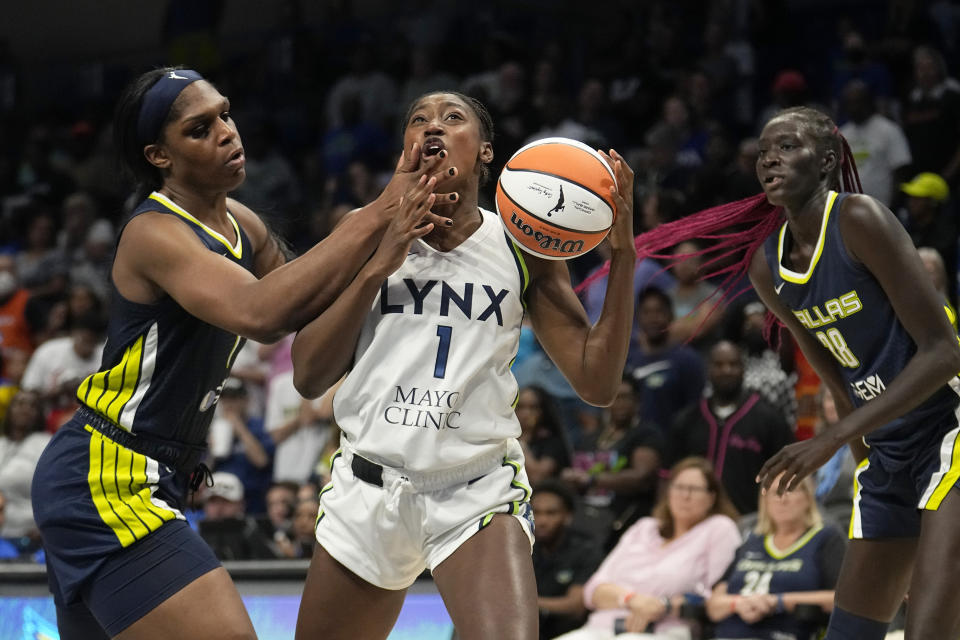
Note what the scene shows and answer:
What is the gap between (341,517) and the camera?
351 cm

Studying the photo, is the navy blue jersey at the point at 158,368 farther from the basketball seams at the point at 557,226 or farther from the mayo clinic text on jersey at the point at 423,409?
the basketball seams at the point at 557,226

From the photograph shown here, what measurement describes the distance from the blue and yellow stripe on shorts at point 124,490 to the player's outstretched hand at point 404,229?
914 millimetres

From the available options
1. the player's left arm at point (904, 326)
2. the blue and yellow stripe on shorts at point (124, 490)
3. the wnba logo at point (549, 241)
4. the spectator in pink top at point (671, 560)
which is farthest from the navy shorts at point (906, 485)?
the spectator in pink top at point (671, 560)

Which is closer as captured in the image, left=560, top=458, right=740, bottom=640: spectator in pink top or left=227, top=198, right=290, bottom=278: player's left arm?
left=227, top=198, right=290, bottom=278: player's left arm

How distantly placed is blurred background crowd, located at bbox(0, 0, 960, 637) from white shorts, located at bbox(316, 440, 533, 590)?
1.26 metres

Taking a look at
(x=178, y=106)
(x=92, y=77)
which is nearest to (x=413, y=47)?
(x=92, y=77)

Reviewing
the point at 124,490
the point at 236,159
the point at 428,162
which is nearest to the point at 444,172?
the point at 428,162

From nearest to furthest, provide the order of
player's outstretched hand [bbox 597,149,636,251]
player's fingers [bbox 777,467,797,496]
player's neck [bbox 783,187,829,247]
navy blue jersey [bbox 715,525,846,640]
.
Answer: player's outstretched hand [bbox 597,149,636,251] → player's fingers [bbox 777,467,797,496] → player's neck [bbox 783,187,829,247] → navy blue jersey [bbox 715,525,846,640]

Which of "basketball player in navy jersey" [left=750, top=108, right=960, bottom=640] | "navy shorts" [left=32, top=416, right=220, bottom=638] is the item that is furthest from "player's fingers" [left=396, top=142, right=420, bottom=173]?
"basketball player in navy jersey" [left=750, top=108, right=960, bottom=640]

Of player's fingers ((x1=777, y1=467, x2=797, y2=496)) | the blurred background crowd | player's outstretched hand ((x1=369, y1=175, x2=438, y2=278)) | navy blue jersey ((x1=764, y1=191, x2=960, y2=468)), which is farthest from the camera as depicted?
the blurred background crowd

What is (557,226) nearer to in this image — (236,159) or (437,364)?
(437,364)

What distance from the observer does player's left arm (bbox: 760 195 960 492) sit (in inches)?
148

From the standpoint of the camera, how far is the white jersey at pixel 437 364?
3.43 meters

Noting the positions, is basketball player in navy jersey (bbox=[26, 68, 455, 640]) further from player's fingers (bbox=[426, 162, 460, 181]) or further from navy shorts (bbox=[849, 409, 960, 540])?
navy shorts (bbox=[849, 409, 960, 540])
